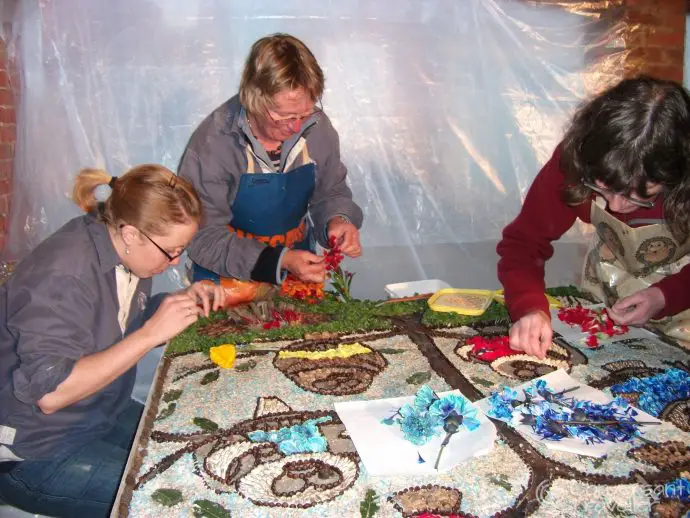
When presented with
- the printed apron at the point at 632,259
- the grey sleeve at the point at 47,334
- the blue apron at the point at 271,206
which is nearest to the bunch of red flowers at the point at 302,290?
the blue apron at the point at 271,206

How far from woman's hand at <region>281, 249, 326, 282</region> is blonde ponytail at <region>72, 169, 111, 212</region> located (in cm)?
71

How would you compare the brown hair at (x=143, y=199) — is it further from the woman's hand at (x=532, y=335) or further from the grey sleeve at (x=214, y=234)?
the woman's hand at (x=532, y=335)

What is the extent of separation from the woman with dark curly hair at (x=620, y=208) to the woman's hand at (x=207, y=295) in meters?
0.95

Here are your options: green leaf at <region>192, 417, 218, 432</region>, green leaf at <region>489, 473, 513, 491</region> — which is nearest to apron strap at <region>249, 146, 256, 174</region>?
green leaf at <region>192, 417, 218, 432</region>

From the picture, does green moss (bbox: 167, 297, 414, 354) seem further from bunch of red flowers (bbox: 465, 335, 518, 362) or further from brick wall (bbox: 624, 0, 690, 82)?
brick wall (bbox: 624, 0, 690, 82)

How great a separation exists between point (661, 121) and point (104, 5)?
295 cm

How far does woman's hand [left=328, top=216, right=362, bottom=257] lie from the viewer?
2.32 metres

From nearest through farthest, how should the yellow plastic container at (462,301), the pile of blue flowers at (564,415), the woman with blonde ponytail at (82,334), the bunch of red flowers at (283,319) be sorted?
1. the pile of blue flowers at (564,415)
2. the woman with blonde ponytail at (82,334)
3. the bunch of red flowers at (283,319)
4. the yellow plastic container at (462,301)

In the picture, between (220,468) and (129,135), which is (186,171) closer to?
(220,468)

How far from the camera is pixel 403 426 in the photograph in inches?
51.7

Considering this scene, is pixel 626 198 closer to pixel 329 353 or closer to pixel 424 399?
pixel 424 399

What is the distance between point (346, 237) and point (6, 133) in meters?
2.26

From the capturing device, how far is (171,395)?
1.52m

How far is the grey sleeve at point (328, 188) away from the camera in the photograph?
2.44m
